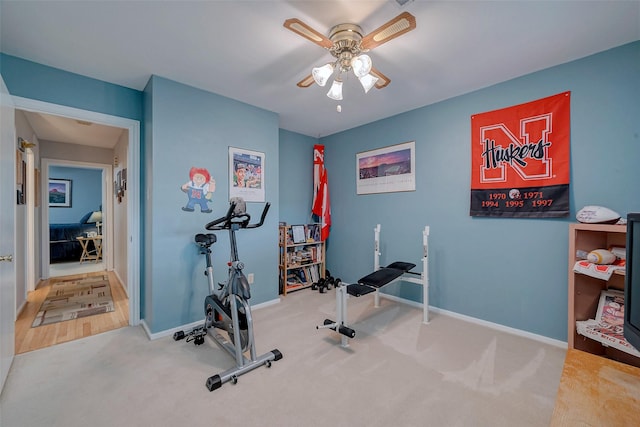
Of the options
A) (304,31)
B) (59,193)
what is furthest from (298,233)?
(59,193)

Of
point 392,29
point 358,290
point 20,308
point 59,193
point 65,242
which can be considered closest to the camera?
point 392,29

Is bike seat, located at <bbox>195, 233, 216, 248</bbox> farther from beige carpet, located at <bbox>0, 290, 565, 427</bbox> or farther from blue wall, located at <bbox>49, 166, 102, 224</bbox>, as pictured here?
blue wall, located at <bbox>49, 166, 102, 224</bbox>

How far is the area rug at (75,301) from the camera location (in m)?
3.02

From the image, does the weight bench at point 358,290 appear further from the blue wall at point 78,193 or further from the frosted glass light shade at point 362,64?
the blue wall at point 78,193

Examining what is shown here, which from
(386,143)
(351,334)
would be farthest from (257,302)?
(386,143)

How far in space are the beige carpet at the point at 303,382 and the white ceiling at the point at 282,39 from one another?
248cm

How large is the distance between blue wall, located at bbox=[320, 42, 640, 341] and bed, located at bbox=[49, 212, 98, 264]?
6.45 metres

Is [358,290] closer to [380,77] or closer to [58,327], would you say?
[380,77]

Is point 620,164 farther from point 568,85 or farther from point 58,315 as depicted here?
point 58,315

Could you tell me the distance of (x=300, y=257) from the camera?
409 centimetres

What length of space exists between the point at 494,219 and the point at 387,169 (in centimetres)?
143

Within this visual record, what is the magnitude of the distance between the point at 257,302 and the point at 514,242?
9.56 feet

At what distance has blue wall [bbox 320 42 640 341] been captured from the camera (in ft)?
6.88

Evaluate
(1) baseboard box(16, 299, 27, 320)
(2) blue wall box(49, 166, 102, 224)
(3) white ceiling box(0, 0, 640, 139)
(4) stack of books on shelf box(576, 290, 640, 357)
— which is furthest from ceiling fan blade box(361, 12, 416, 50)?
(2) blue wall box(49, 166, 102, 224)
